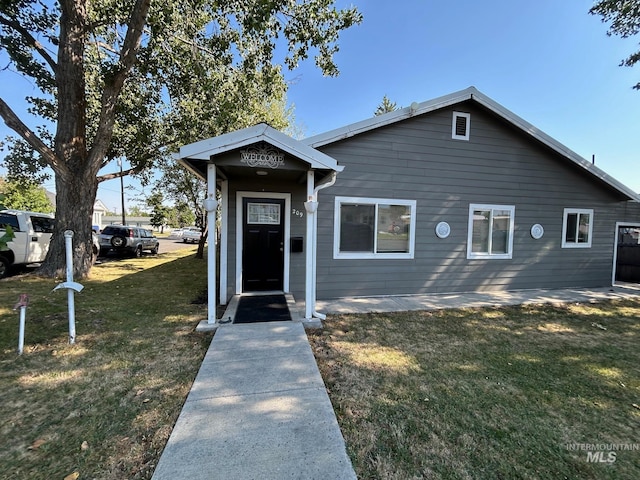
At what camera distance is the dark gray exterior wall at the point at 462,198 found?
21.0ft

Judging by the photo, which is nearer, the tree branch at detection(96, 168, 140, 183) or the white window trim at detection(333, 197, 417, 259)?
the white window trim at detection(333, 197, 417, 259)

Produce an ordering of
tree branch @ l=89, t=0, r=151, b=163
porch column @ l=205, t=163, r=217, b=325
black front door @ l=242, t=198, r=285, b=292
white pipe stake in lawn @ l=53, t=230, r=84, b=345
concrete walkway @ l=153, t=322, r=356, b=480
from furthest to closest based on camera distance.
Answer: tree branch @ l=89, t=0, r=151, b=163
black front door @ l=242, t=198, r=285, b=292
porch column @ l=205, t=163, r=217, b=325
white pipe stake in lawn @ l=53, t=230, r=84, b=345
concrete walkway @ l=153, t=322, r=356, b=480

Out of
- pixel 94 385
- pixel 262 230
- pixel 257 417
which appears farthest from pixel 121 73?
pixel 257 417

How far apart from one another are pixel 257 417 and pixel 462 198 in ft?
21.4

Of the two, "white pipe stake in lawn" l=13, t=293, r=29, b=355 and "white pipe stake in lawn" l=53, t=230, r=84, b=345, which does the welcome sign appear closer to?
"white pipe stake in lawn" l=53, t=230, r=84, b=345

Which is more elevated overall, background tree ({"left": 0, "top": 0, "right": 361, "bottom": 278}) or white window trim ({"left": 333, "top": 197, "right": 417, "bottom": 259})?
background tree ({"left": 0, "top": 0, "right": 361, "bottom": 278})

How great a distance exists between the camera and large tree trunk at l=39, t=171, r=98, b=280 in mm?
7898

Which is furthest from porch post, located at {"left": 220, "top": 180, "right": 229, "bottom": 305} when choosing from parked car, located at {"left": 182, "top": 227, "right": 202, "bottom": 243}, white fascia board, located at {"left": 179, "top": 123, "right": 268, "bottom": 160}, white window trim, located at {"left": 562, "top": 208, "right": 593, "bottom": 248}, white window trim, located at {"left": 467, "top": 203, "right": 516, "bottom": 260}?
parked car, located at {"left": 182, "top": 227, "right": 202, "bottom": 243}

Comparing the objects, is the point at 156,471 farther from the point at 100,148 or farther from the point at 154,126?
the point at 154,126

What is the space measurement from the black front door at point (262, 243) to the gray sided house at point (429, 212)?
0.8 inches

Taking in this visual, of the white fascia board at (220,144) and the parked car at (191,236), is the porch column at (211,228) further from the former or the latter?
the parked car at (191,236)

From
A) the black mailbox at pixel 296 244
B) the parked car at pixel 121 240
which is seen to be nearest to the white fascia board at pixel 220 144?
the black mailbox at pixel 296 244

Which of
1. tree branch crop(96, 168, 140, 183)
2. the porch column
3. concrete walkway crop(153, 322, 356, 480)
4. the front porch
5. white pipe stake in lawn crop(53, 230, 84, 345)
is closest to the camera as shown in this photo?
concrete walkway crop(153, 322, 356, 480)

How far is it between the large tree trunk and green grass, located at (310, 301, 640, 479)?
300 inches
